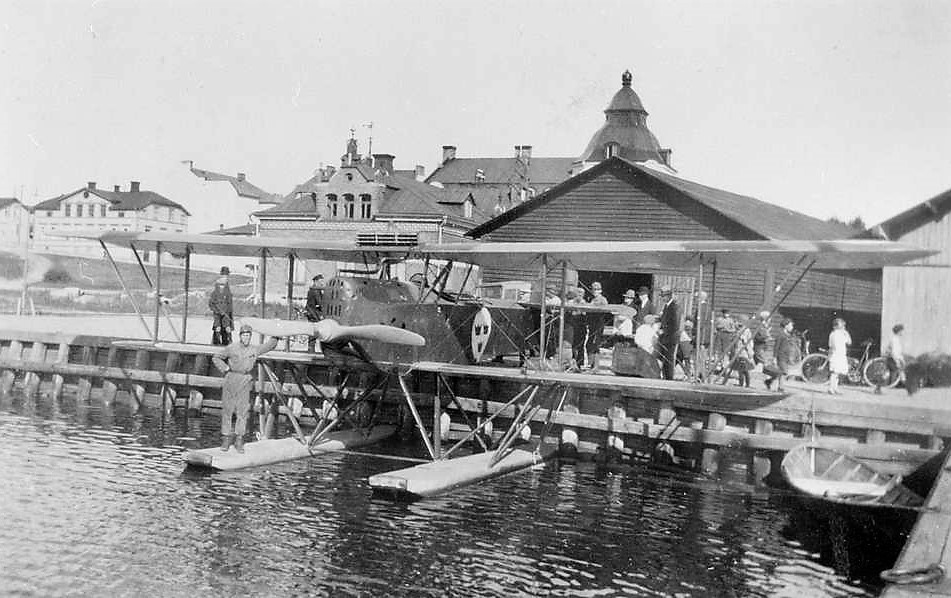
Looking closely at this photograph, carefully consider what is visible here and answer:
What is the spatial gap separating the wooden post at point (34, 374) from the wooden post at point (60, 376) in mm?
536

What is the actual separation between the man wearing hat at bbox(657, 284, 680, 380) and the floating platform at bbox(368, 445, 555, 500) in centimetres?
286

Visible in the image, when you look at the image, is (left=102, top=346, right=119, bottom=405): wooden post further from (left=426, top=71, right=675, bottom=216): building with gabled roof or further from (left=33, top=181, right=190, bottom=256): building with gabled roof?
(left=33, top=181, right=190, bottom=256): building with gabled roof

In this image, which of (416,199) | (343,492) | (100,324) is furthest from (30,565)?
(416,199)

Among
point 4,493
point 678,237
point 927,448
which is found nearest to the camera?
point 4,493

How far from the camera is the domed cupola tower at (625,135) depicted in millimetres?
74562

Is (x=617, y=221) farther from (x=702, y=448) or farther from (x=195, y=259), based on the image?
(x=195, y=259)

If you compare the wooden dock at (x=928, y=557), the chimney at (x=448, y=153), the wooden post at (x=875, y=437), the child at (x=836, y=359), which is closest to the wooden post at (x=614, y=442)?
the wooden post at (x=875, y=437)

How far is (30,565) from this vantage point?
9.33 metres

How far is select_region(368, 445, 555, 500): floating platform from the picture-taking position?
1284 cm

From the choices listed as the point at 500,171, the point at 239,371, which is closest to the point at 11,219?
the point at 500,171

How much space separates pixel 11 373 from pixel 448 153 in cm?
7721

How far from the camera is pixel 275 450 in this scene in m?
15.3

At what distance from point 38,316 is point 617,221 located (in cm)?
2354

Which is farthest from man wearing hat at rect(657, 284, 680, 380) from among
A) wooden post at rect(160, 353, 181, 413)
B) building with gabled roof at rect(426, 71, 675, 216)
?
building with gabled roof at rect(426, 71, 675, 216)
